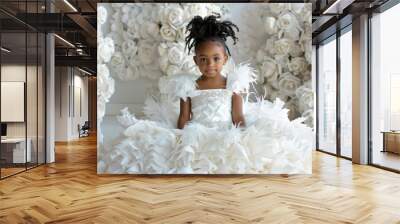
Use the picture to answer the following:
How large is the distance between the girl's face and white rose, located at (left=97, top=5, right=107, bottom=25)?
58.0 inches

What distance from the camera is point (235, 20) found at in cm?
595

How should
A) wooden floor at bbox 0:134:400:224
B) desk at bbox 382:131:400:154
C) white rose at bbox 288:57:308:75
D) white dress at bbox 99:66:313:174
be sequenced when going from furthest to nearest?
desk at bbox 382:131:400:154 → white rose at bbox 288:57:308:75 → white dress at bbox 99:66:313:174 → wooden floor at bbox 0:134:400:224

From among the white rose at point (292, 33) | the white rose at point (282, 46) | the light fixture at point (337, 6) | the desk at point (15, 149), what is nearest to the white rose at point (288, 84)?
the white rose at point (282, 46)

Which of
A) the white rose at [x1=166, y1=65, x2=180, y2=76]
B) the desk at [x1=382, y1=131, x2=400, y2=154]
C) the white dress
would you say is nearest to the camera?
the white dress

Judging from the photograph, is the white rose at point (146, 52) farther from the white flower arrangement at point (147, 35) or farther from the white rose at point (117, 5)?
the white rose at point (117, 5)

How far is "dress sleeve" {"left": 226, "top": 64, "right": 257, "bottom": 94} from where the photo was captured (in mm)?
5848

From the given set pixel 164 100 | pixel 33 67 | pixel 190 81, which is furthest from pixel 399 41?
pixel 33 67

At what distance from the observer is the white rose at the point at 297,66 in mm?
5977

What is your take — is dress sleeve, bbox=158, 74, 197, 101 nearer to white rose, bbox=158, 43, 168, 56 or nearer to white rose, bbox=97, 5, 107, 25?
white rose, bbox=158, 43, 168, 56

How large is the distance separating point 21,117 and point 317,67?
7.18m

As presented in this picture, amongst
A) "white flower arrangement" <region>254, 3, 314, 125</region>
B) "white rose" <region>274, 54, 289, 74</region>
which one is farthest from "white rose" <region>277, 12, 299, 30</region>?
"white rose" <region>274, 54, 289, 74</region>

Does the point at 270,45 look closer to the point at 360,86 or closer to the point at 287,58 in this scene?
the point at 287,58

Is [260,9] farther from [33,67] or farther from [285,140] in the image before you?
[33,67]

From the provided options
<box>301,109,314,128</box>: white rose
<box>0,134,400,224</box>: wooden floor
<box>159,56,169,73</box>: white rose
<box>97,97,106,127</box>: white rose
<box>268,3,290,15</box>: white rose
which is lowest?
<box>0,134,400,224</box>: wooden floor
